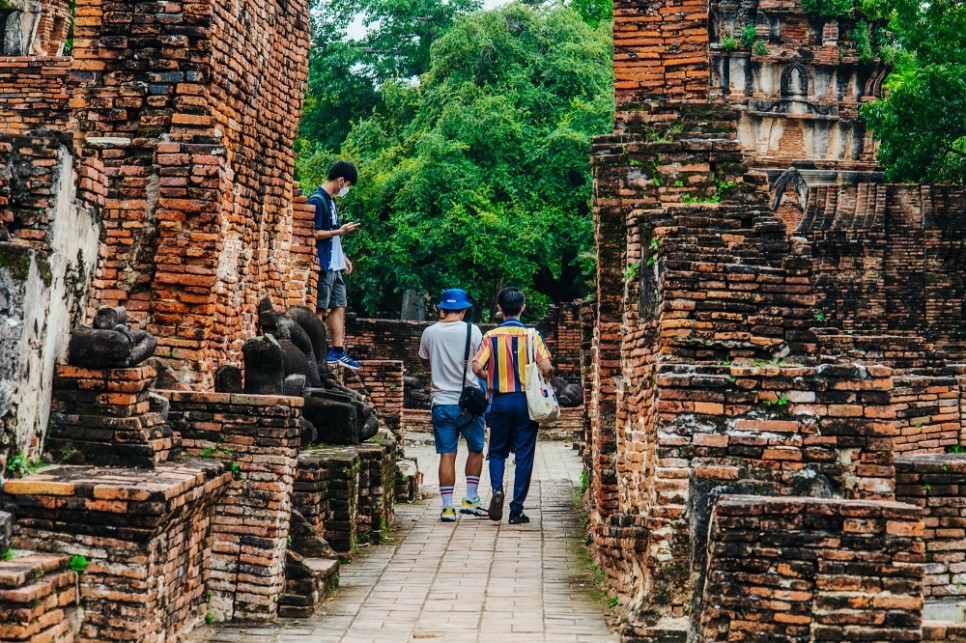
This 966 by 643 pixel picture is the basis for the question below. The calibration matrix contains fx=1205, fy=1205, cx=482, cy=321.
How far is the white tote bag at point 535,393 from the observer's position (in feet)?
30.9

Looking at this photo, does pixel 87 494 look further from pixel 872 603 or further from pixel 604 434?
pixel 604 434

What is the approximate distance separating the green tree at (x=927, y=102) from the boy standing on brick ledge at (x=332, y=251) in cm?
968

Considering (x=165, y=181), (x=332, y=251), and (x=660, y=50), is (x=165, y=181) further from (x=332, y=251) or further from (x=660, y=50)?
(x=660, y=50)

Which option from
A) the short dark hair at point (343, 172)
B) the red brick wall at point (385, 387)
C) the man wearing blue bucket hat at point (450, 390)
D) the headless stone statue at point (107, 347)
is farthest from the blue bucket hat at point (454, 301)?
the red brick wall at point (385, 387)

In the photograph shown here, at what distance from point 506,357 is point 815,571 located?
5.14m

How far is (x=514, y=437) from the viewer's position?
9633mm

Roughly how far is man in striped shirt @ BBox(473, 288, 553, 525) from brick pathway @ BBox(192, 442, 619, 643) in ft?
0.98

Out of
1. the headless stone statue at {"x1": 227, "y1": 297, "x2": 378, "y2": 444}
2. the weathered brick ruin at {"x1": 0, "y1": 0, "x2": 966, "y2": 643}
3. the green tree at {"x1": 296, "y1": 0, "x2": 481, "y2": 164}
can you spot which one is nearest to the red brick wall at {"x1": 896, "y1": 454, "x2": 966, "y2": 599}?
the weathered brick ruin at {"x1": 0, "y1": 0, "x2": 966, "y2": 643}

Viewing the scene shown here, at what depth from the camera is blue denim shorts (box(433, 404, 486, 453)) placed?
9.62m

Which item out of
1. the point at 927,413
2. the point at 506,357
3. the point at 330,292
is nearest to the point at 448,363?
the point at 506,357

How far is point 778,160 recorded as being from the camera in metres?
27.1

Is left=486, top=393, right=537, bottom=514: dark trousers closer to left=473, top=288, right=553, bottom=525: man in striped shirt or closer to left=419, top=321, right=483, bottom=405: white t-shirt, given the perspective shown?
left=473, top=288, right=553, bottom=525: man in striped shirt

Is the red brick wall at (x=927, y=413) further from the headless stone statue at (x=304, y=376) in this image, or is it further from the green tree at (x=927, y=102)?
the green tree at (x=927, y=102)

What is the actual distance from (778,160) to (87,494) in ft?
78.0
